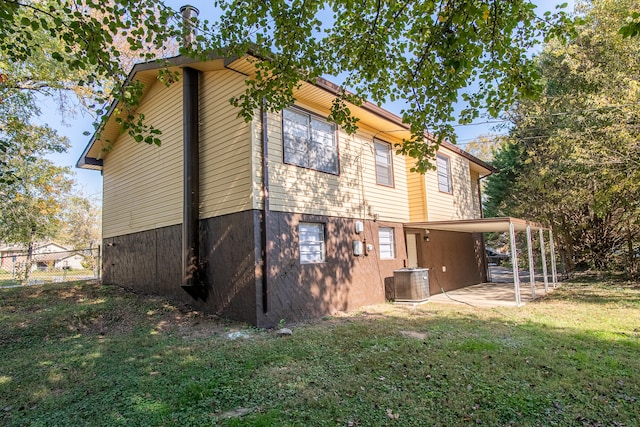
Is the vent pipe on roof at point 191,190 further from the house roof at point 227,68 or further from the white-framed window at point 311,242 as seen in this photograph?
the white-framed window at point 311,242

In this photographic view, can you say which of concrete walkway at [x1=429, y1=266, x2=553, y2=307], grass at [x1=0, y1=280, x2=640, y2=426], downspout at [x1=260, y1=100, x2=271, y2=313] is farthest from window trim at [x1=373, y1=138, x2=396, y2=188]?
grass at [x1=0, y1=280, x2=640, y2=426]

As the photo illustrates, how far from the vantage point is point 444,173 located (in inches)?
492

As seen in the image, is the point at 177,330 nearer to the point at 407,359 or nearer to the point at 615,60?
the point at 407,359

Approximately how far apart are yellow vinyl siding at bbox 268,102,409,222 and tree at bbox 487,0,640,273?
16.7 ft

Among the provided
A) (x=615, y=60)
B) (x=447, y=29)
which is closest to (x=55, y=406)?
(x=447, y=29)

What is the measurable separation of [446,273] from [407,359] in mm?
8228

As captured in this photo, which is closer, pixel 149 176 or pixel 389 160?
pixel 149 176

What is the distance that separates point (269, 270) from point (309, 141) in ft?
10.4

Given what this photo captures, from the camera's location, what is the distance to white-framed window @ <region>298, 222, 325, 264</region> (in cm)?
781

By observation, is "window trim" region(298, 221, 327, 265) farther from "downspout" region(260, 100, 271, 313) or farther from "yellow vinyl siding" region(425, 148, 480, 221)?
"yellow vinyl siding" region(425, 148, 480, 221)

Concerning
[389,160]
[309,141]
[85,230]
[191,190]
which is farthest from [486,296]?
[85,230]

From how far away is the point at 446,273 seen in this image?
12.3 metres

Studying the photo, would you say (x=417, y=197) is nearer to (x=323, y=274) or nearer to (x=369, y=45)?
(x=323, y=274)

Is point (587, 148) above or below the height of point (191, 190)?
above
